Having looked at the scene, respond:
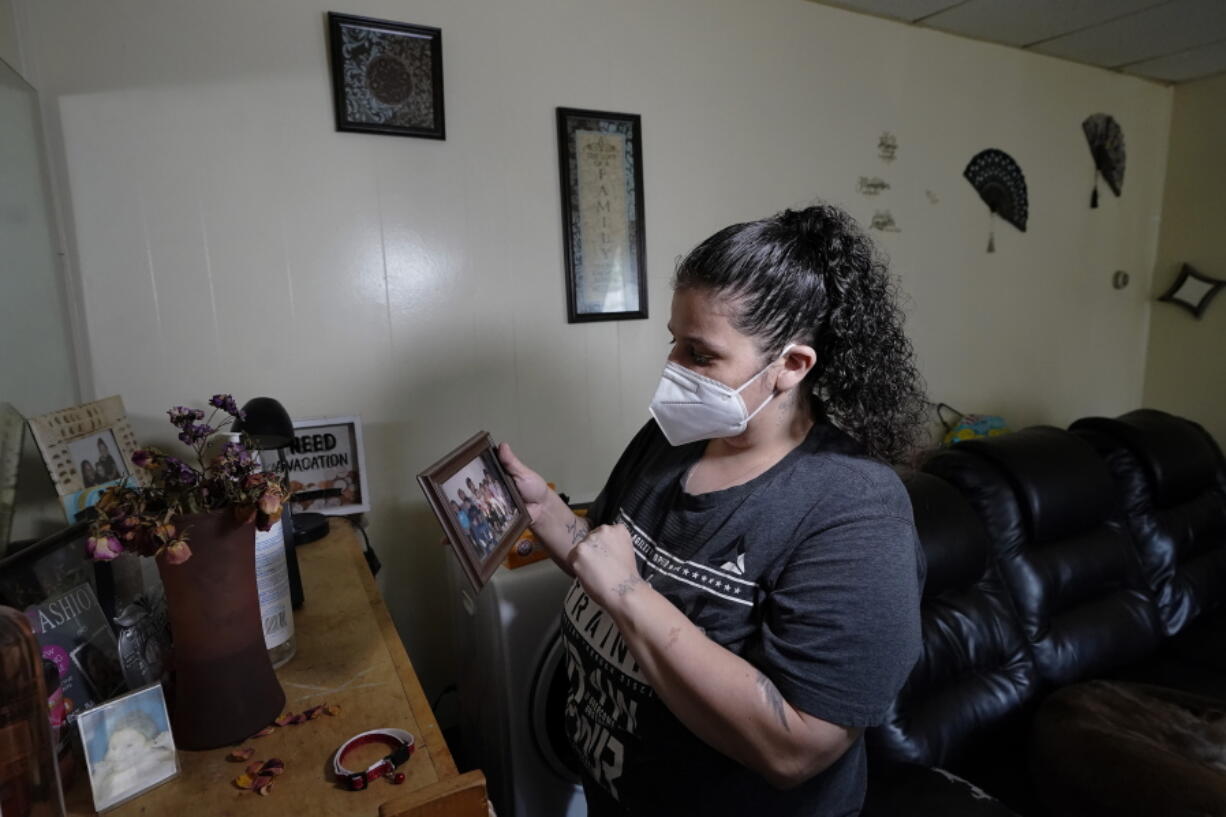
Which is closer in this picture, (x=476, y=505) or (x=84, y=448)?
(x=476, y=505)

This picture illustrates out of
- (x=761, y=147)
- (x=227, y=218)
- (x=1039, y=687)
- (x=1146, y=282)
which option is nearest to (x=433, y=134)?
(x=227, y=218)

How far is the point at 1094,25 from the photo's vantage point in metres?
2.41

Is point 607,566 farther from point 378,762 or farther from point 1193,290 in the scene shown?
point 1193,290

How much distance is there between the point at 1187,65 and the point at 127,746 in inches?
165

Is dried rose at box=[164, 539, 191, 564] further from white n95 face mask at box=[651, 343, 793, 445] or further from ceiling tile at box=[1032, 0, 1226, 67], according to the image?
ceiling tile at box=[1032, 0, 1226, 67]

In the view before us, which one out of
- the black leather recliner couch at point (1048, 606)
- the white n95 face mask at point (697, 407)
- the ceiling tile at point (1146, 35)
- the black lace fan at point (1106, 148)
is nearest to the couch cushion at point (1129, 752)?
the black leather recliner couch at point (1048, 606)

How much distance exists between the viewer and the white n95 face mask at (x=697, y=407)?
92 centimetres

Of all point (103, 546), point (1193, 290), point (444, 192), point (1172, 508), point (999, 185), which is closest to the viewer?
point (103, 546)

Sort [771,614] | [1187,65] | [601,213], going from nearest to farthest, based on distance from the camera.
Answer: [771,614] < [601,213] < [1187,65]

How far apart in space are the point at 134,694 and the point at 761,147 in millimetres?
2112

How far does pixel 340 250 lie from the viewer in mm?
1585

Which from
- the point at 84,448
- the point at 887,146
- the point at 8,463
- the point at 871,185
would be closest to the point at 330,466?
the point at 84,448

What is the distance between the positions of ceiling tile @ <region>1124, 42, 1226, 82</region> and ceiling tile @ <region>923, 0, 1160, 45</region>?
679 mm

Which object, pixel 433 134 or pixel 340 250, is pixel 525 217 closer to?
pixel 433 134
